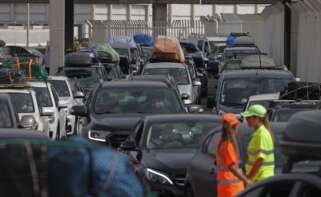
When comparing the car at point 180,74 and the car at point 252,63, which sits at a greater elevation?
the car at point 252,63

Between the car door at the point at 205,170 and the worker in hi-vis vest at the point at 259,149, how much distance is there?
1.04m

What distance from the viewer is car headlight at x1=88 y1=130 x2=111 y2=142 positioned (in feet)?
61.9

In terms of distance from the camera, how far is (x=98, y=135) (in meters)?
19.1

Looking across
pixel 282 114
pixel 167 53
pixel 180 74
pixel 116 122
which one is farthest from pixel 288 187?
pixel 167 53

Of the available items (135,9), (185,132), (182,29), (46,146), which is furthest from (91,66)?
(135,9)

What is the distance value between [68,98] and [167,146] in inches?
555

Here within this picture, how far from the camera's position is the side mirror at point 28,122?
19862 millimetres

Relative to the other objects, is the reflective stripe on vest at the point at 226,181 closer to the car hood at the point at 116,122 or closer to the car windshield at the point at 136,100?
the car hood at the point at 116,122

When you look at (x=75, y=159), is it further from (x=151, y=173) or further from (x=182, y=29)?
(x=182, y=29)

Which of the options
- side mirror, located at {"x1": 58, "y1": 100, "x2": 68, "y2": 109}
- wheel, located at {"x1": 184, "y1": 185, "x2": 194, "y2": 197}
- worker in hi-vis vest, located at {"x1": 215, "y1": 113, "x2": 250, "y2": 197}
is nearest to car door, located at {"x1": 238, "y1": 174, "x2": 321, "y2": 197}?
worker in hi-vis vest, located at {"x1": 215, "y1": 113, "x2": 250, "y2": 197}

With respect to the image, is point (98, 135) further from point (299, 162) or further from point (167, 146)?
point (299, 162)

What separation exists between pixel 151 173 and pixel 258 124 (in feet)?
10.7

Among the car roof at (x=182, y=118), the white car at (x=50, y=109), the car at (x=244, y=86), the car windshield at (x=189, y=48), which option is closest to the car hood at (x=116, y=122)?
the car roof at (x=182, y=118)

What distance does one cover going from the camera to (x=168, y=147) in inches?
605
